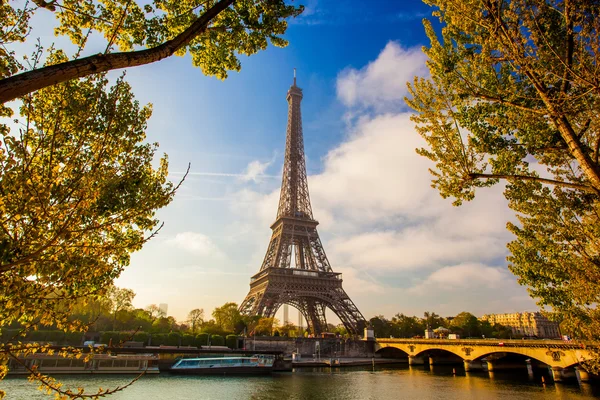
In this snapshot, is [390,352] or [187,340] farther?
[390,352]

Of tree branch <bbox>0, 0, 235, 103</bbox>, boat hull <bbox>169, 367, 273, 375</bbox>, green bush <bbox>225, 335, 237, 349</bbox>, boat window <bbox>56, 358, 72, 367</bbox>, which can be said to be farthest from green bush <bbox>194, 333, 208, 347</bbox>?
tree branch <bbox>0, 0, 235, 103</bbox>

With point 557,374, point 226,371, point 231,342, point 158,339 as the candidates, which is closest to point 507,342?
point 557,374

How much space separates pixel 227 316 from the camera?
67.2 m

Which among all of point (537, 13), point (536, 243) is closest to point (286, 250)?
point (536, 243)

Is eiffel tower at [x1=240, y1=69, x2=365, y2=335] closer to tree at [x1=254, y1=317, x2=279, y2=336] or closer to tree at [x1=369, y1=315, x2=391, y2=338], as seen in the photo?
tree at [x1=254, y1=317, x2=279, y2=336]

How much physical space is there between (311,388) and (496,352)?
29.7 meters

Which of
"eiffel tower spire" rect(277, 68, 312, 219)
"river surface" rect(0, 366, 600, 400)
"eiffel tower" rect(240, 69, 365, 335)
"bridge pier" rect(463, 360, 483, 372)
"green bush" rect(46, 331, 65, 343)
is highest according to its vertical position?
"eiffel tower spire" rect(277, 68, 312, 219)

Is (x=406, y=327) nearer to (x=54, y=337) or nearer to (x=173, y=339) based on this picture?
(x=173, y=339)

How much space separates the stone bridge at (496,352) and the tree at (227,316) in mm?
25738

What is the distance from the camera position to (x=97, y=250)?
4.66 metres

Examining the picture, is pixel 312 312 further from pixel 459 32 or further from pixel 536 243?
pixel 459 32

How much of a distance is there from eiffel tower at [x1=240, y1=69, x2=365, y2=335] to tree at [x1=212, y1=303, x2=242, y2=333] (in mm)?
2291

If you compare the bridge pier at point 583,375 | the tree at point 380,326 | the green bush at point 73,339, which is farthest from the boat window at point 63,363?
the tree at point 380,326

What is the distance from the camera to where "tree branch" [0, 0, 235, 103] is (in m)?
3.50
